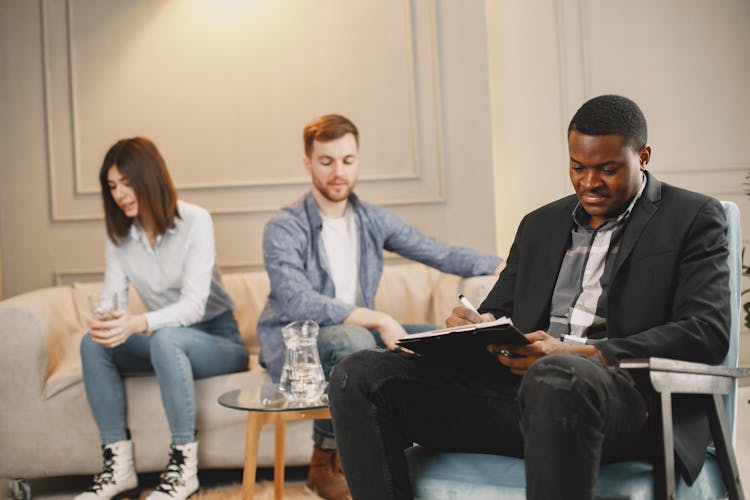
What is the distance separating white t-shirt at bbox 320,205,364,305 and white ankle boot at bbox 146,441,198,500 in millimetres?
705

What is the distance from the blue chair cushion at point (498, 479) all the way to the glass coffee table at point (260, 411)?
0.58 m

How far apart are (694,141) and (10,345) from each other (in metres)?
3.20

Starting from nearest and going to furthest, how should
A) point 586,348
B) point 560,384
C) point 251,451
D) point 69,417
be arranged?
point 560,384, point 586,348, point 251,451, point 69,417

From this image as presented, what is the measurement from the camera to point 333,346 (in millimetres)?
2566

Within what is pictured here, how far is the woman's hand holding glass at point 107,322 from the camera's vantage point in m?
2.60

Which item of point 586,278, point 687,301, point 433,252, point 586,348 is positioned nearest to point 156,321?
point 433,252

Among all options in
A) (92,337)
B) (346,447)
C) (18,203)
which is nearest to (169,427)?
(92,337)

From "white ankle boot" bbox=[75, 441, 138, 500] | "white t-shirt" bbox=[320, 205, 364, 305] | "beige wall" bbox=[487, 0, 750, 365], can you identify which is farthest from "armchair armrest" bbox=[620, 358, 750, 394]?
"beige wall" bbox=[487, 0, 750, 365]

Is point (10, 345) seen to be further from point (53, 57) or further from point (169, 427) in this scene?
point (53, 57)

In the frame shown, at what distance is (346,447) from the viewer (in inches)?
61.4

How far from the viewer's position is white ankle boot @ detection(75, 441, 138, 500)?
8.75 feet

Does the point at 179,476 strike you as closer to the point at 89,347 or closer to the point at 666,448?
the point at 89,347

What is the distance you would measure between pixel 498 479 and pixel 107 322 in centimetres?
150

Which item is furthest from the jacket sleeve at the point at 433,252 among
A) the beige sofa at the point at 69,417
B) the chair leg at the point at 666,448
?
the chair leg at the point at 666,448
